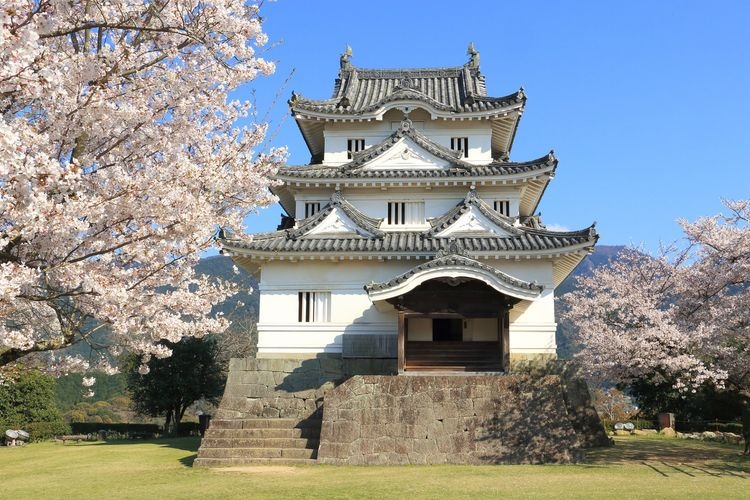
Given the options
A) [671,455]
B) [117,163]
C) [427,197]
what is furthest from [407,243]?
[117,163]

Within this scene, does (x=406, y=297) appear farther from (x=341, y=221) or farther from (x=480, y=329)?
(x=341, y=221)

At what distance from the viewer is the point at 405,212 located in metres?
24.3

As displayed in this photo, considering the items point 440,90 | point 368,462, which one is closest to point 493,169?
point 440,90

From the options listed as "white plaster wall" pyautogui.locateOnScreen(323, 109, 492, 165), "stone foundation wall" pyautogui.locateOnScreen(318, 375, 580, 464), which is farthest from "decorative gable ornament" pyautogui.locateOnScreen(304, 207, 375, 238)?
"stone foundation wall" pyautogui.locateOnScreen(318, 375, 580, 464)

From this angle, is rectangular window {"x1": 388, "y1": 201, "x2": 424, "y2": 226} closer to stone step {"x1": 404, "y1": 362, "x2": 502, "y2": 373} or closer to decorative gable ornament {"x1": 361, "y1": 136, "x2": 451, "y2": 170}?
decorative gable ornament {"x1": 361, "y1": 136, "x2": 451, "y2": 170}

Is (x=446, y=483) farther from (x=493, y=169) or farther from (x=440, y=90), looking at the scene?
(x=440, y=90)

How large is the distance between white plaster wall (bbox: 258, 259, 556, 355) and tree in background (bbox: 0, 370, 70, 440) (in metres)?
15.2

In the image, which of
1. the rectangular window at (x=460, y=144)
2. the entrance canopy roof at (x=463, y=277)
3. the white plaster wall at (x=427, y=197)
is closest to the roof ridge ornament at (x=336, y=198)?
the white plaster wall at (x=427, y=197)

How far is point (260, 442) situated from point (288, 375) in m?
3.93

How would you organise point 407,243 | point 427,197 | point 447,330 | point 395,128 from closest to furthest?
point 447,330 < point 407,243 < point 427,197 < point 395,128

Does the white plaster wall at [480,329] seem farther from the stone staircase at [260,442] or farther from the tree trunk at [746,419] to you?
the tree trunk at [746,419]

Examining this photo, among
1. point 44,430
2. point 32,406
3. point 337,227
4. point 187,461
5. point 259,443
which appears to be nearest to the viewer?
point 259,443

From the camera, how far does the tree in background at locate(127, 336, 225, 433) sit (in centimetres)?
3069

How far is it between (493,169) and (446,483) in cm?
1323
